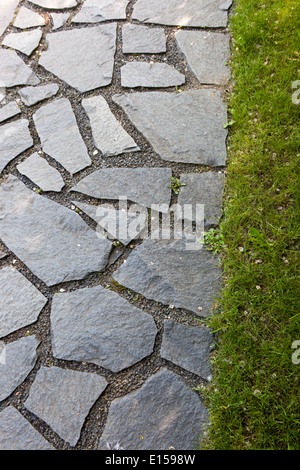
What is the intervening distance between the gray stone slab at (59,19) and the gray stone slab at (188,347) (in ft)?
9.97

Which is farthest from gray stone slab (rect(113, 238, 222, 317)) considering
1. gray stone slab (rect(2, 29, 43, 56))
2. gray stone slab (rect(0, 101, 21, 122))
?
gray stone slab (rect(2, 29, 43, 56))

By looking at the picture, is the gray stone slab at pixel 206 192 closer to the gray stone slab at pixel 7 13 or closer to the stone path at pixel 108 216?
the stone path at pixel 108 216

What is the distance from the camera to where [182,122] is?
3.16 meters

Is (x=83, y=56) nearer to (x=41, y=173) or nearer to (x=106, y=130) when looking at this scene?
(x=106, y=130)

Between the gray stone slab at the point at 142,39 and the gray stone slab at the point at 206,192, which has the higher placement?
the gray stone slab at the point at 142,39

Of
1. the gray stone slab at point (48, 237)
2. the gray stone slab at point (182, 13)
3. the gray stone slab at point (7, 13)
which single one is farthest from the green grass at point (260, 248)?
the gray stone slab at point (7, 13)

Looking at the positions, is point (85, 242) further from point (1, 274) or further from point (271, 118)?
point (271, 118)

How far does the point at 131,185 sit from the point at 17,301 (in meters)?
1.05

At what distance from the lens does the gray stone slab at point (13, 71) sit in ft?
11.6

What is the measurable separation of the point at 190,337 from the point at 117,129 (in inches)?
66.0

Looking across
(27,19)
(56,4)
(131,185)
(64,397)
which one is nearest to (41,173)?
(131,185)

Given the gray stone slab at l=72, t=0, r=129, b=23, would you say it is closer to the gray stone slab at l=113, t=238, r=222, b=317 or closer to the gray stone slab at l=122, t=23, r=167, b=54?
the gray stone slab at l=122, t=23, r=167, b=54
